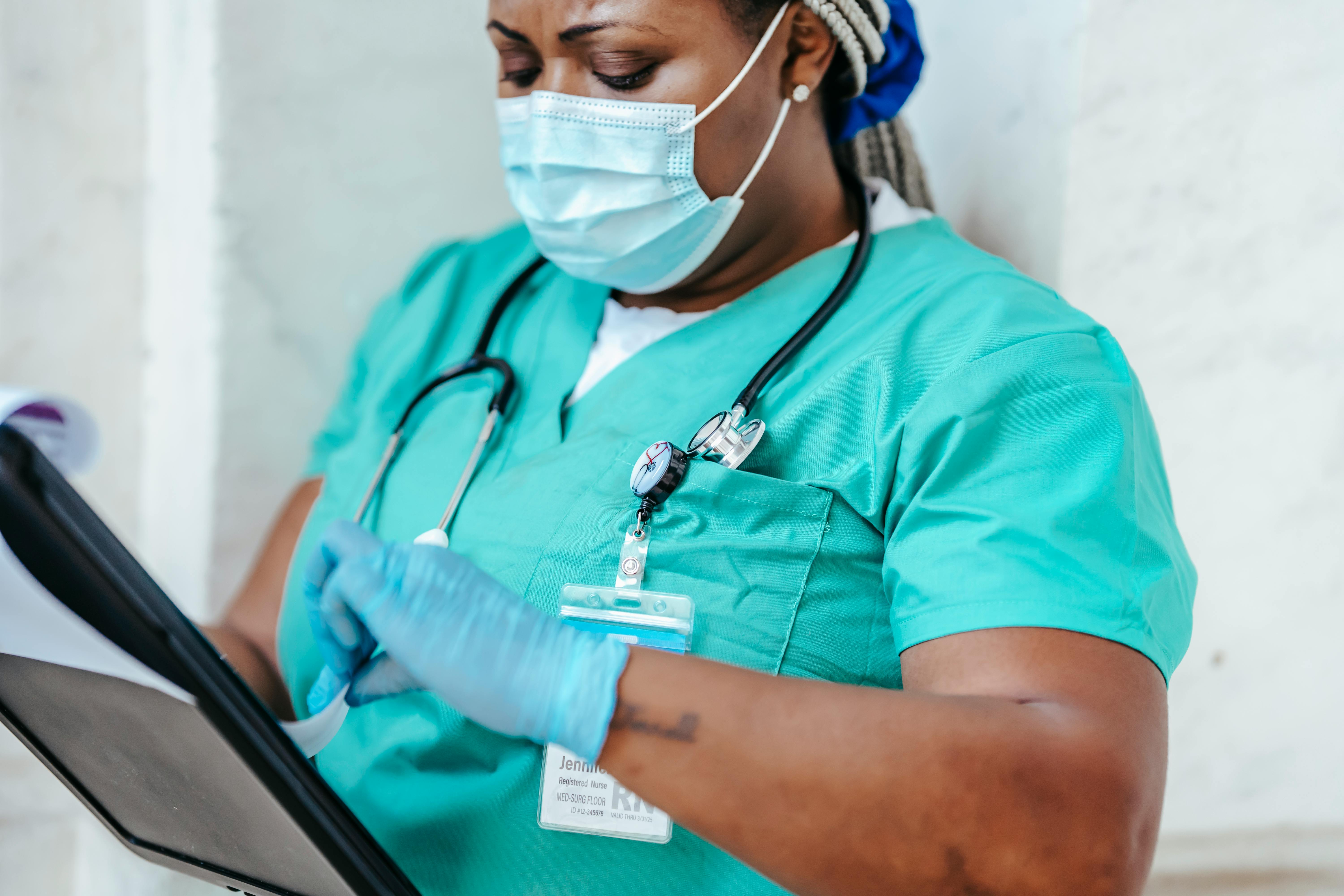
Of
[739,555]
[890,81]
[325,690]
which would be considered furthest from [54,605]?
[890,81]

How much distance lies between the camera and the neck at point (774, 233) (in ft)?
3.22

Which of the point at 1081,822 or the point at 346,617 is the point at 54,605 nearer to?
the point at 346,617

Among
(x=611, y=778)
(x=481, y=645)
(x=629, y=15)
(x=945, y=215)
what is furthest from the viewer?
(x=945, y=215)

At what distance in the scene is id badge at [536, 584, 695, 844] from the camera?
78cm

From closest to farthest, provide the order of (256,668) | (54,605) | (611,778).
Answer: (54,605)
(611,778)
(256,668)

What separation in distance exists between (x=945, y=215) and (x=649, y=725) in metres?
0.99

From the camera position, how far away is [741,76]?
0.92 meters

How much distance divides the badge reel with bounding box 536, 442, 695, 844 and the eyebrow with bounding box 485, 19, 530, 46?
0.42m

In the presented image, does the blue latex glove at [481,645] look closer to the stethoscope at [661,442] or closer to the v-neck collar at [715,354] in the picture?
the stethoscope at [661,442]

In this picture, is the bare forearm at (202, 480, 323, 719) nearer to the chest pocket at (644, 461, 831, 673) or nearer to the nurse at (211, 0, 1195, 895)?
the nurse at (211, 0, 1195, 895)

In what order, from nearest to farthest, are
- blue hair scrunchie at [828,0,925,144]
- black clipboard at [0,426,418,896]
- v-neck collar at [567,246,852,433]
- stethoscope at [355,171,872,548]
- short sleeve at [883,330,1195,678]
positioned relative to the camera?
black clipboard at [0,426,418,896], short sleeve at [883,330,1195,678], stethoscope at [355,171,872,548], v-neck collar at [567,246,852,433], blue hair scrunchie at [828,0,925,144]

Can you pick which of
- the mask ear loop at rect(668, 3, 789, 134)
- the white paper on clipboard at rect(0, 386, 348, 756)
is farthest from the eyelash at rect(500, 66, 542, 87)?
the white paper on clipboard at rect(0, 386, 348, 756)

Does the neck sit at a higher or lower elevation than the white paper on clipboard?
higher

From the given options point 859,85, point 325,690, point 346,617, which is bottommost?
point 325,690
